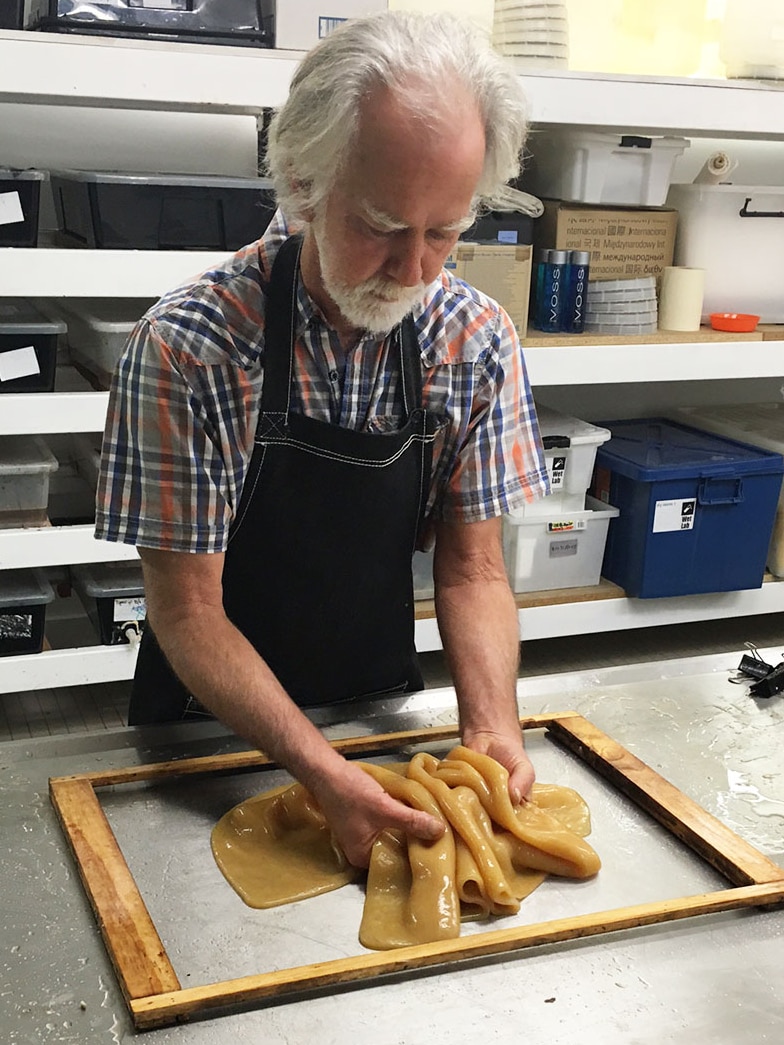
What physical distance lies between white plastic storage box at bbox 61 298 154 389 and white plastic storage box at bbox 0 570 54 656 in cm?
51

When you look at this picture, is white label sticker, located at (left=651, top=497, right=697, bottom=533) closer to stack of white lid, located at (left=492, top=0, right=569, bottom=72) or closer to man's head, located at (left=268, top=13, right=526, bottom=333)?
stack of white lid, located at (left=492, top=0, right=569, bottom=72)

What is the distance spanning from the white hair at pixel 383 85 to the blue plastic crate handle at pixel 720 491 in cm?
209

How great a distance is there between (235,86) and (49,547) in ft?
3.61

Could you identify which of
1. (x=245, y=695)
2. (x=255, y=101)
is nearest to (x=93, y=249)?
(x=255, y=101)

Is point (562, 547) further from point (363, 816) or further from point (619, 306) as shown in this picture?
point (363, 816)

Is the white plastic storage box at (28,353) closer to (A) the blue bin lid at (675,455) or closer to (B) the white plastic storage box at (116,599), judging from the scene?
(B) the white plastic storage box at (116,599)

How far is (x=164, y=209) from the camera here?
2.63 metres

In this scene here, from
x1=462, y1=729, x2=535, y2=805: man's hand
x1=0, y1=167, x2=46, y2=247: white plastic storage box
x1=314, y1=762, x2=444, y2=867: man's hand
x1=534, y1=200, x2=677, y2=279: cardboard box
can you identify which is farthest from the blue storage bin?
x1=314, y1=762, x2=444, y2=867: man's hand

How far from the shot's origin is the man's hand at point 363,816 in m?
1.22

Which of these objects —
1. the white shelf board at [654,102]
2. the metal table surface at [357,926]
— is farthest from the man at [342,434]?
the white shelf board at [654,102]

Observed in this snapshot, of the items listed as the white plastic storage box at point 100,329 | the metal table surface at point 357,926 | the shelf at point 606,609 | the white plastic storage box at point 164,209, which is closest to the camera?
the metal table surface at point 357,926

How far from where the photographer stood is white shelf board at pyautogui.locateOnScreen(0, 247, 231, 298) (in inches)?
101

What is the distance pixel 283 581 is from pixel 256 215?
1.42 m

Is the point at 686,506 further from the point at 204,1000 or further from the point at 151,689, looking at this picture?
the point at 204,1000
